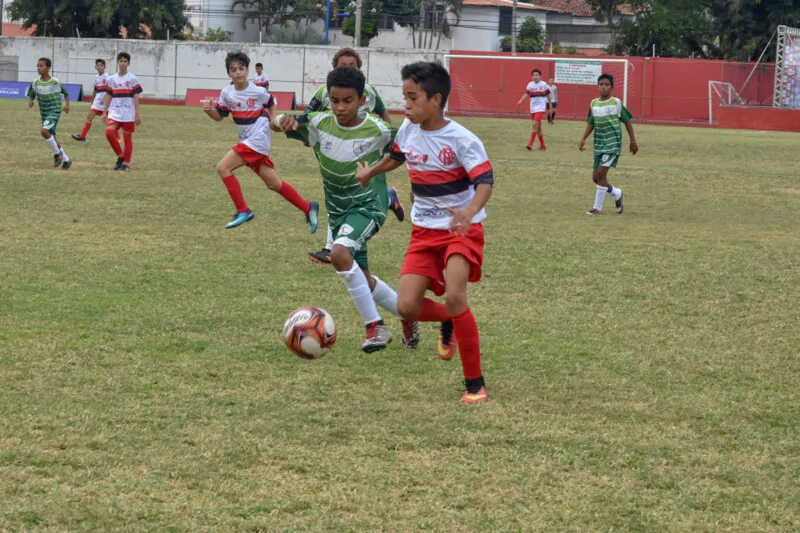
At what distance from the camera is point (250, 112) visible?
12.1 m

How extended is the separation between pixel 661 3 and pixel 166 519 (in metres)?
57.0

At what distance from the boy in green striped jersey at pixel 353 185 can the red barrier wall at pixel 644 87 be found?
130 ft

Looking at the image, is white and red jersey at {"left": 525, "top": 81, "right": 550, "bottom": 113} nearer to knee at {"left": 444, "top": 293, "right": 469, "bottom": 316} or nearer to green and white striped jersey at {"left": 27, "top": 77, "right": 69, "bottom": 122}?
green and white striped jersey at {"left": 27, "top": 77, "right": 69, "bottom": 122}

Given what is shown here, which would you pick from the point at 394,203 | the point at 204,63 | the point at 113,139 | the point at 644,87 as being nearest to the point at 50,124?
the point at 113,139

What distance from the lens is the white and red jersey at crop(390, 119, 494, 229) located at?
560 centimetres

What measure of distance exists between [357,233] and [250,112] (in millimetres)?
5662

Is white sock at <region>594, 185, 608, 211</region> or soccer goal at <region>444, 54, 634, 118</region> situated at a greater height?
soccer goal at <region>444, 54, 634, 118</region>

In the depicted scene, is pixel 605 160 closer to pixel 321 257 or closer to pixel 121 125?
pixel 321 257

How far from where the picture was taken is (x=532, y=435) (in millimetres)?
4980

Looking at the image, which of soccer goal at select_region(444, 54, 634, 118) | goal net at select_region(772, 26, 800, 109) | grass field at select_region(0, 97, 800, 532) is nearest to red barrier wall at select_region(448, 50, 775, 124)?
soccer goal at select_region(444, 54, 634, 118)

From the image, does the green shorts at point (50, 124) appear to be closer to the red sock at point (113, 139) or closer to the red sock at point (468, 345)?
the red sock at point (113, 139)

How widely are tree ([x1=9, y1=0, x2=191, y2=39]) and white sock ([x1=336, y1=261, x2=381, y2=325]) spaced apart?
53321 millimetres

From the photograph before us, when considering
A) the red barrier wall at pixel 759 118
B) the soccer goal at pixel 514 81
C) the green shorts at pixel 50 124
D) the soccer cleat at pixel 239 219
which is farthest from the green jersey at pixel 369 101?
the soccer goal at pixel 514 81

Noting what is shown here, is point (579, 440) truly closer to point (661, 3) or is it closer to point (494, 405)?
point (494, 405)
